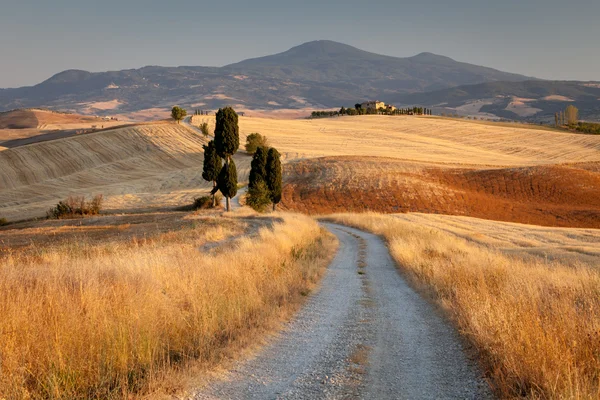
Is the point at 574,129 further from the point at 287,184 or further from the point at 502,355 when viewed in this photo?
the point at 502,355

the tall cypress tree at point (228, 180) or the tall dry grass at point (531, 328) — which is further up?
the tall dry grass at point (531, 328)

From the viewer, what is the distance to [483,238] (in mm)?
34812

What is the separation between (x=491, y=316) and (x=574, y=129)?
489ft

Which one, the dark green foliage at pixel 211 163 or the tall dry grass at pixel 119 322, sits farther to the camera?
the dark green foliage at pixel 211 163

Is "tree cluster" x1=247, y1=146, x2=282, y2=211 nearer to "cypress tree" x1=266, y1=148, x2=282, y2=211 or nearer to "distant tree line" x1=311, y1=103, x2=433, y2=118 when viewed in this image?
"cypress tree" x1=266, y1=148, x2=282, y2=211

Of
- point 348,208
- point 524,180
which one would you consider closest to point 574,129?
point 524,180

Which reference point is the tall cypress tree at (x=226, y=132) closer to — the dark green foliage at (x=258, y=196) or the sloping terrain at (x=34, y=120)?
the dark green foliage at (x=258, y=196)

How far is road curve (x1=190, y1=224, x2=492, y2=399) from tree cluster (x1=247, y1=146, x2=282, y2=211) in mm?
40411

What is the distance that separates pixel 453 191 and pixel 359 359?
62.2 meters

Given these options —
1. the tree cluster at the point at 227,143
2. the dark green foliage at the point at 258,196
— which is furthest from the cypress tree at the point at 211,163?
the dark green foliage at the point at 258,196

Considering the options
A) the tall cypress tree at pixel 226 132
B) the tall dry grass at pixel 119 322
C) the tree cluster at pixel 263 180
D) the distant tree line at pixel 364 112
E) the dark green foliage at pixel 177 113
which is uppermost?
the distant tree line at pixel 364 112

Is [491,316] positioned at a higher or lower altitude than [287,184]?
higher

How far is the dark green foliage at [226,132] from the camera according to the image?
46.5 m

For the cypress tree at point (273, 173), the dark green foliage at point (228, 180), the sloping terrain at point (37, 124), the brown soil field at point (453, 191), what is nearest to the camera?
the dark green foliage at point (228, 180)
